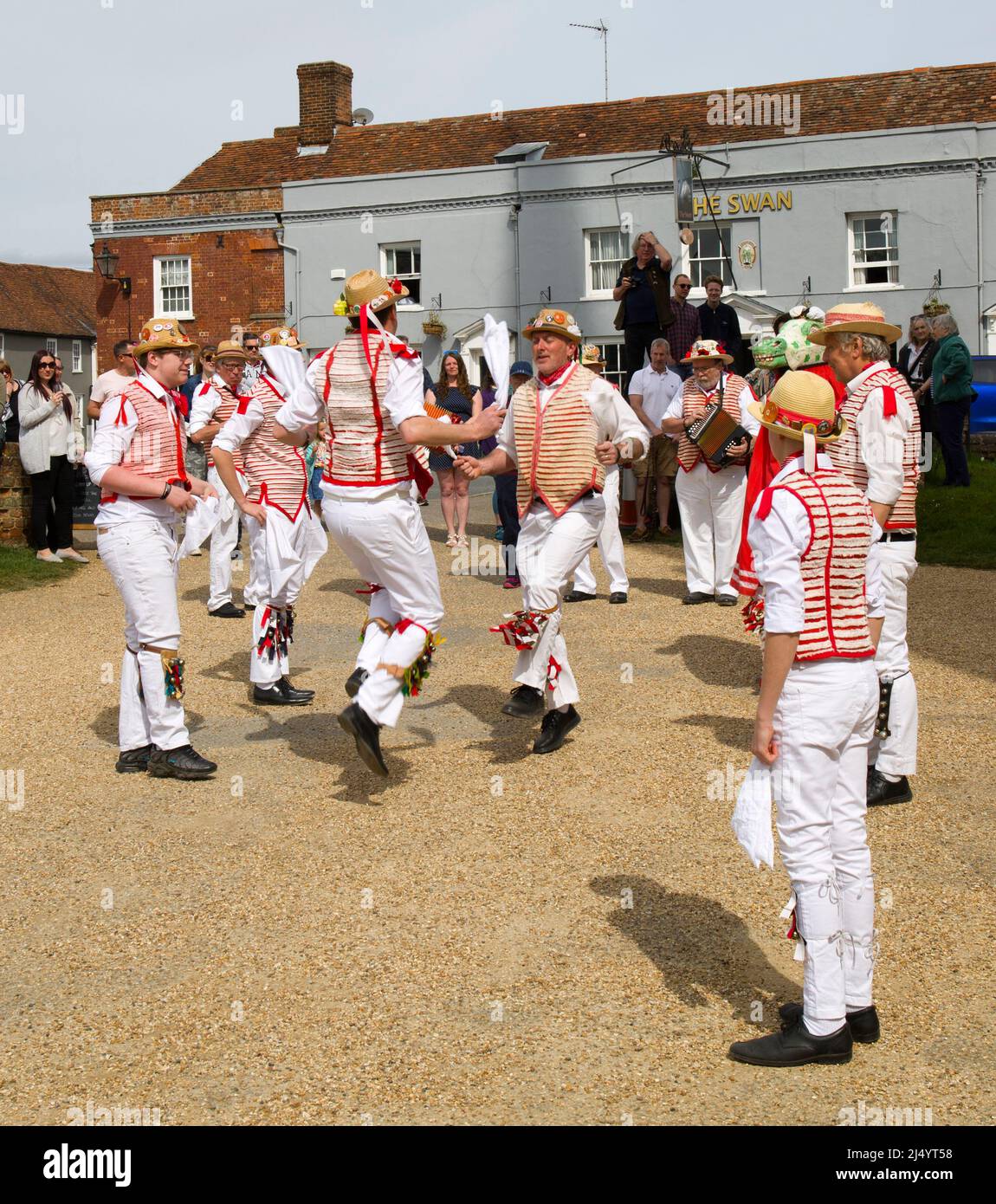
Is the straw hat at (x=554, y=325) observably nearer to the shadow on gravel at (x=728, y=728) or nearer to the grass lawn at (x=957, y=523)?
the shadow on gravel at (x=728, y=728)

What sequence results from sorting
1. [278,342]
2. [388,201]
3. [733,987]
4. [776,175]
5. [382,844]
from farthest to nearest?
[388,201], [776,175], [278,342], [382,844], [733,987]

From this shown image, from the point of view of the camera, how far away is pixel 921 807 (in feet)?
21.2

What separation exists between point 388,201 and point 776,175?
9.58m

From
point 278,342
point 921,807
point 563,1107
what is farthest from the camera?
point 278,342

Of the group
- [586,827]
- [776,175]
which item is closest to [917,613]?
[586,827]

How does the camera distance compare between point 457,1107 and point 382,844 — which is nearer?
point 457,1107

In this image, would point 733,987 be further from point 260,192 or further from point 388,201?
point 260,192

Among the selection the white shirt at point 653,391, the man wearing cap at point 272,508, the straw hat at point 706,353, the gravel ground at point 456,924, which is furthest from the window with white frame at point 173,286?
the gravel ground at point 456,924

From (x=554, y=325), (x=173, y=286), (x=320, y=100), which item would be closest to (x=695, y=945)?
(x=554, y=325)

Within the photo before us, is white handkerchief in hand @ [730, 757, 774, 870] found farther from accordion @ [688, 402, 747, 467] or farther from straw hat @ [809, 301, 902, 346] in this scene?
accordion @ [688, 402, 747, 467]

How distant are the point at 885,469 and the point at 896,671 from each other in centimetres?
98

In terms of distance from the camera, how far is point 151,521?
7.04 meters

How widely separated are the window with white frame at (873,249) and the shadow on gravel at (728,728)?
25.0 metres

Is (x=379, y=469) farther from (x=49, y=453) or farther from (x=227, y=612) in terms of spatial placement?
(x=49, y=453)
